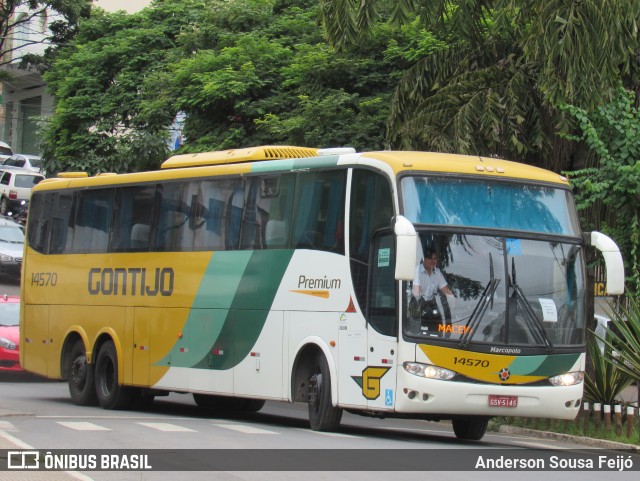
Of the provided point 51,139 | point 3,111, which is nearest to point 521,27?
point 51,139

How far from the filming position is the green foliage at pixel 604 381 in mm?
17141

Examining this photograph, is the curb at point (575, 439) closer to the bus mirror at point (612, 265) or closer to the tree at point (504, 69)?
the bus mirror at point (612, 265)

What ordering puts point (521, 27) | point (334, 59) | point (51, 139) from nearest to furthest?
point (521, 27) → point (334, 59) → point (51, 139)

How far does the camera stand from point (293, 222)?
610 inches

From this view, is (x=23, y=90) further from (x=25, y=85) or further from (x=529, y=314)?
(x=529, y=314)

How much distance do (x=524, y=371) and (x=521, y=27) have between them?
25.2 ft

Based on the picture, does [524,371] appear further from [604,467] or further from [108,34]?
[108,34]

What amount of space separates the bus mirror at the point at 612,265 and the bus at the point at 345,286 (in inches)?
0.8

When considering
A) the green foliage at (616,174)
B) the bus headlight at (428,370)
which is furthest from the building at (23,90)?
the bus headlight at (428,370)

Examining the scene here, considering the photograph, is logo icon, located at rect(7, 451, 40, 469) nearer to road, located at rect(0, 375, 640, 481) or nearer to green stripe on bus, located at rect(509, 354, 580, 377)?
road, located at rect(0, 375, 640, 481)

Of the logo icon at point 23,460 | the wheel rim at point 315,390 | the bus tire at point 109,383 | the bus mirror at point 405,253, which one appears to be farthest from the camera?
the bus tire at point 109,383

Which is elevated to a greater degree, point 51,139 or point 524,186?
point 51,139

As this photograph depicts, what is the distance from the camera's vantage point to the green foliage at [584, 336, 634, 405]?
17141mm
